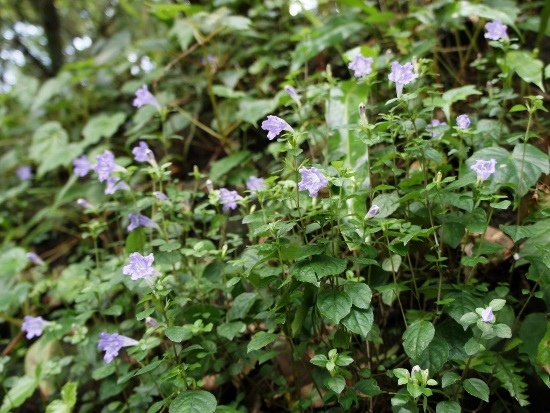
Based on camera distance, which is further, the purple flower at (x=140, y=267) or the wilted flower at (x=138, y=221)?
the wilted flower at (x=138, y=221)

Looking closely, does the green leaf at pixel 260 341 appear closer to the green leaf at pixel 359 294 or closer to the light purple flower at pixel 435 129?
the green leaf at pixel 359 294

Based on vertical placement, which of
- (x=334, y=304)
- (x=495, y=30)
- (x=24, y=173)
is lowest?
(x=24, y=173)

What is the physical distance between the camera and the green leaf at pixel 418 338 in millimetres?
1169

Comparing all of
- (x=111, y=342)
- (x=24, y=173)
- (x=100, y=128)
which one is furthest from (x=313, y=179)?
(x=24, y=173)

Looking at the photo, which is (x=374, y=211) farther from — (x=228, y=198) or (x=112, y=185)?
(x=112, y=185)

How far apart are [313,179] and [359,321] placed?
1.22 feet

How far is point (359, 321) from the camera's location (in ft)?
3.90

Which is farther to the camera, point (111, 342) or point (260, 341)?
A: point (111, 342)

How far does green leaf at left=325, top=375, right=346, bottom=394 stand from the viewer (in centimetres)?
115

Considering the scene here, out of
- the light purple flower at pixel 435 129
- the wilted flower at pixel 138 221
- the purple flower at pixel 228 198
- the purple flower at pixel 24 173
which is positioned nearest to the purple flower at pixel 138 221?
the wilted flower at pixel 138 221

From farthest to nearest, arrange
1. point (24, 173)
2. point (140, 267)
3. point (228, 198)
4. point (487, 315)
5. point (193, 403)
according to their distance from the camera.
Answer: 1. point (24, 173)
2. point (228, 198)
3. point (140, 267)
4. point (193, 403)
5. point (487, 315)

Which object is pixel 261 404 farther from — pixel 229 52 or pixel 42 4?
pixel 42 4

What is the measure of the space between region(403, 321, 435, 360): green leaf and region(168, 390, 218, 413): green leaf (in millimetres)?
506

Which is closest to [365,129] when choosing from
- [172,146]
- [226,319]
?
[226,319]
